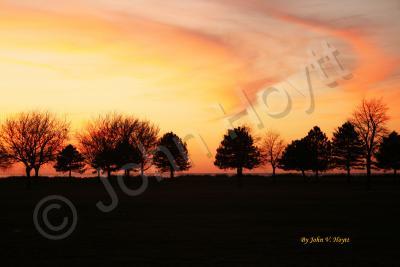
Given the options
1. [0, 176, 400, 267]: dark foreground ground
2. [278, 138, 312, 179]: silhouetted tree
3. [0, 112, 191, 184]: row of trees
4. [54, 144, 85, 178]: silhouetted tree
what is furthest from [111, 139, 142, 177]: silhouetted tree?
[0, 176, 400, 267]: dark foreground ground

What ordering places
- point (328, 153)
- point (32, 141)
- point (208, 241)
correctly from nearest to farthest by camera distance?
1. point (208, 241)
2. point (32, 141)
3. point (328, 153)

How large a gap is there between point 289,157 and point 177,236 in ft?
340

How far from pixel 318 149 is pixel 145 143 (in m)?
46.0

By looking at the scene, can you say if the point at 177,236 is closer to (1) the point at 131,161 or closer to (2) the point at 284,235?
(2) the point at 284,235

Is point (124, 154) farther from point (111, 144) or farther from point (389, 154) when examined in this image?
point (389, 154)

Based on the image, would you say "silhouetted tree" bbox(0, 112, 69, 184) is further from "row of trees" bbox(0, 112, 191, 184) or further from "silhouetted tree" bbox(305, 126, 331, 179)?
"silhouetted tree" bbox(305, 126, 331, 179)

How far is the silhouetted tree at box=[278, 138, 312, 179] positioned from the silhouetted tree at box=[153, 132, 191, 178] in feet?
82.5

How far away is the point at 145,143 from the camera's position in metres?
91.9

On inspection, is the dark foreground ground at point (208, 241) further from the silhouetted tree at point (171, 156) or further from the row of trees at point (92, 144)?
the silhouetted tree at point (171, 156)

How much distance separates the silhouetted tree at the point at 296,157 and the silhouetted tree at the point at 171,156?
25.1 meters

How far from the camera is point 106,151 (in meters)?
86.0

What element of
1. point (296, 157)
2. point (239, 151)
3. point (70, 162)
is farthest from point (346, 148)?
point (70, 162)

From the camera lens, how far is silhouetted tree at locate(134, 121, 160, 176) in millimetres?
90438

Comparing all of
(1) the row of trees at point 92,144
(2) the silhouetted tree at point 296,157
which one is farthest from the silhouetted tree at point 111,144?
(2) the silhouetted tree at point 296,157
